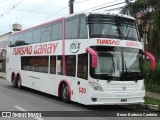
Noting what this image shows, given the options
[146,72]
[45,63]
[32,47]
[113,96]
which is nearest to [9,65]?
[32,47]

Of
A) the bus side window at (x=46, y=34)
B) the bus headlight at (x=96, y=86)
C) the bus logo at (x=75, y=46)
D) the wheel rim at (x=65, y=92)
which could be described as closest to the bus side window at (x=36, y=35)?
the bus side window at (x=46, y=34)

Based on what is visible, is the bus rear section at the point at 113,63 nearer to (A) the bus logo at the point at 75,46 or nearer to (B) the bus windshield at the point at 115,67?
(B) the bus windshield at the point at 115,67

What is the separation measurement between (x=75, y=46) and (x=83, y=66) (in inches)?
46.2

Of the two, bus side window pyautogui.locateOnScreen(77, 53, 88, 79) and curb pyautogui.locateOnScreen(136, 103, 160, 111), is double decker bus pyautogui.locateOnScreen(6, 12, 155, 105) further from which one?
curb pyautogui.locateOnScreen(136, 103, 160, 111)

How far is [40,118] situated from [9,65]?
14097 millimetres

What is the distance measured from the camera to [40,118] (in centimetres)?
1075

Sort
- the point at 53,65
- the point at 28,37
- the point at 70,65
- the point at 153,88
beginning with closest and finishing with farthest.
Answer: the point at 70,65, the point at 53,65, the point at 153,88, the point at 28,37

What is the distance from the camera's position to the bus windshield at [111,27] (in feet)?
43.7

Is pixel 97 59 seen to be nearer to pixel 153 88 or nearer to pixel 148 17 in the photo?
pixel 153 88

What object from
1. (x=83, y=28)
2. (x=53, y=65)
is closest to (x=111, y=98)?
(x=83, y=28)

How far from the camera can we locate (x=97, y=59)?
12.8 m

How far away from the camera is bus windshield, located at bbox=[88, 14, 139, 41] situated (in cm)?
1331

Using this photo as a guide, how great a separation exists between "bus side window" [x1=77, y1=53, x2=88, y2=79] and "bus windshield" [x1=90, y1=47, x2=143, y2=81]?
395 mm

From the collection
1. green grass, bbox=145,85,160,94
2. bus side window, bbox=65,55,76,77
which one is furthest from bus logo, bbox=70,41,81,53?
green grass, bbox=145,85,160,94
